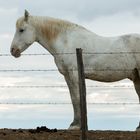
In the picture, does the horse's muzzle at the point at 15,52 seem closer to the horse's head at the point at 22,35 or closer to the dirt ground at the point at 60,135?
the horse's head at the point at 22,35

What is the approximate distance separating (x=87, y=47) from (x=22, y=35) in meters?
1.41

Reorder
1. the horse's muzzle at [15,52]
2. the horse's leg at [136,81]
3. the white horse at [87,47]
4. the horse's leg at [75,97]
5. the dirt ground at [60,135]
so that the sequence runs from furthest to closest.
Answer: the horse's muzzle at [15,52], the horse's leg at [136,81], the white horse at [87,47], the horse's leg at [75,97], the dirt ground at [60,135]

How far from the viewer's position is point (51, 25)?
10.9 meters

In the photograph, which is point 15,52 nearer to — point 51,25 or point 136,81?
point 51,25

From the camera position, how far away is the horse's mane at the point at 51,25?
10812 mm

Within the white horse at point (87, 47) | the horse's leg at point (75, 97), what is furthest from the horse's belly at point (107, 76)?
the horse's leg at point (75, 97)

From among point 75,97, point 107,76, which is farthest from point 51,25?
point 75,97

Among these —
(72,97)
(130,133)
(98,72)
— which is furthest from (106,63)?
(130,133)

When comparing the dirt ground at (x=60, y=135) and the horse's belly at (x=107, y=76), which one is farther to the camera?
the horse's belly at (x=107, y=76)

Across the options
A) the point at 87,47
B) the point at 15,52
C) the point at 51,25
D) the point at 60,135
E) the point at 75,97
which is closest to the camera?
the point at 60,135

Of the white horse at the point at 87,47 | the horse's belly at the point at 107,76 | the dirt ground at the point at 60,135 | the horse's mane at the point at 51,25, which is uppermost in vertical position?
the horse's mane at the point at 51,25

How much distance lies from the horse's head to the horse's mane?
0.15 ft

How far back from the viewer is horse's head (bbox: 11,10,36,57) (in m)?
11.0

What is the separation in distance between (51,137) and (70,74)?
1.95 m
